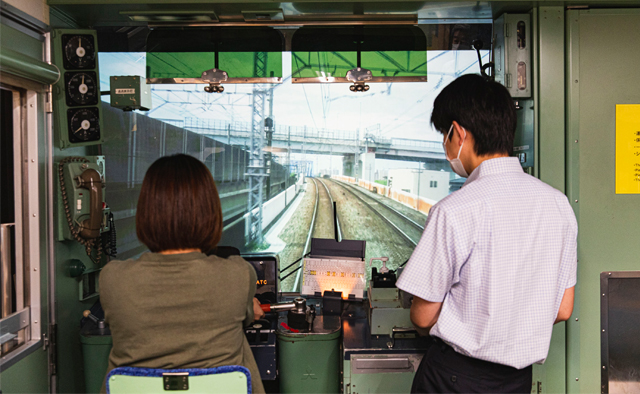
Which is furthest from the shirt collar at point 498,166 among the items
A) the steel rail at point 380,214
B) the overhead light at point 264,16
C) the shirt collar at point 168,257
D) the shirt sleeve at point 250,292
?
the steel rail at point 380,214

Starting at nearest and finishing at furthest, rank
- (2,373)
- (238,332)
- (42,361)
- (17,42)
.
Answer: (238,332), (2,373), (17,42), (42,361)

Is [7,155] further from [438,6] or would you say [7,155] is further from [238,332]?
[438,6]

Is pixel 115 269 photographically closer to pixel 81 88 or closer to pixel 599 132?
pixel 81 88

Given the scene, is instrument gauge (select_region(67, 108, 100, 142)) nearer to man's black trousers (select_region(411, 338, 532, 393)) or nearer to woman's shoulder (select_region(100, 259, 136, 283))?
woman's shoulder (select_region(100, 259, 136, 283))

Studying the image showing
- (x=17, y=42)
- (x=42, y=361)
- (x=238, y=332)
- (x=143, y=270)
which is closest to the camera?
(x=143, y=270)

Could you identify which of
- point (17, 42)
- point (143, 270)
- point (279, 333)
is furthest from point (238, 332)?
point (17, 42)

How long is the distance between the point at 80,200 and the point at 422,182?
2492 mm

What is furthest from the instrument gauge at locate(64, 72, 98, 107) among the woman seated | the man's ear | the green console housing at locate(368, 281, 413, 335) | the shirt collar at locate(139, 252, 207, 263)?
the man's ear

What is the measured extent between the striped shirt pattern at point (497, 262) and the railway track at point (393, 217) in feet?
8.29

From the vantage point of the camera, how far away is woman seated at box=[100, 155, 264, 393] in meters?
1.12

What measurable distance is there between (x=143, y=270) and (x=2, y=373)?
122 centimetres

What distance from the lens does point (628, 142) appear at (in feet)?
6.57

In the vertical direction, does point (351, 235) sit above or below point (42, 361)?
above

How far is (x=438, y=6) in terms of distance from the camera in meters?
2.19
